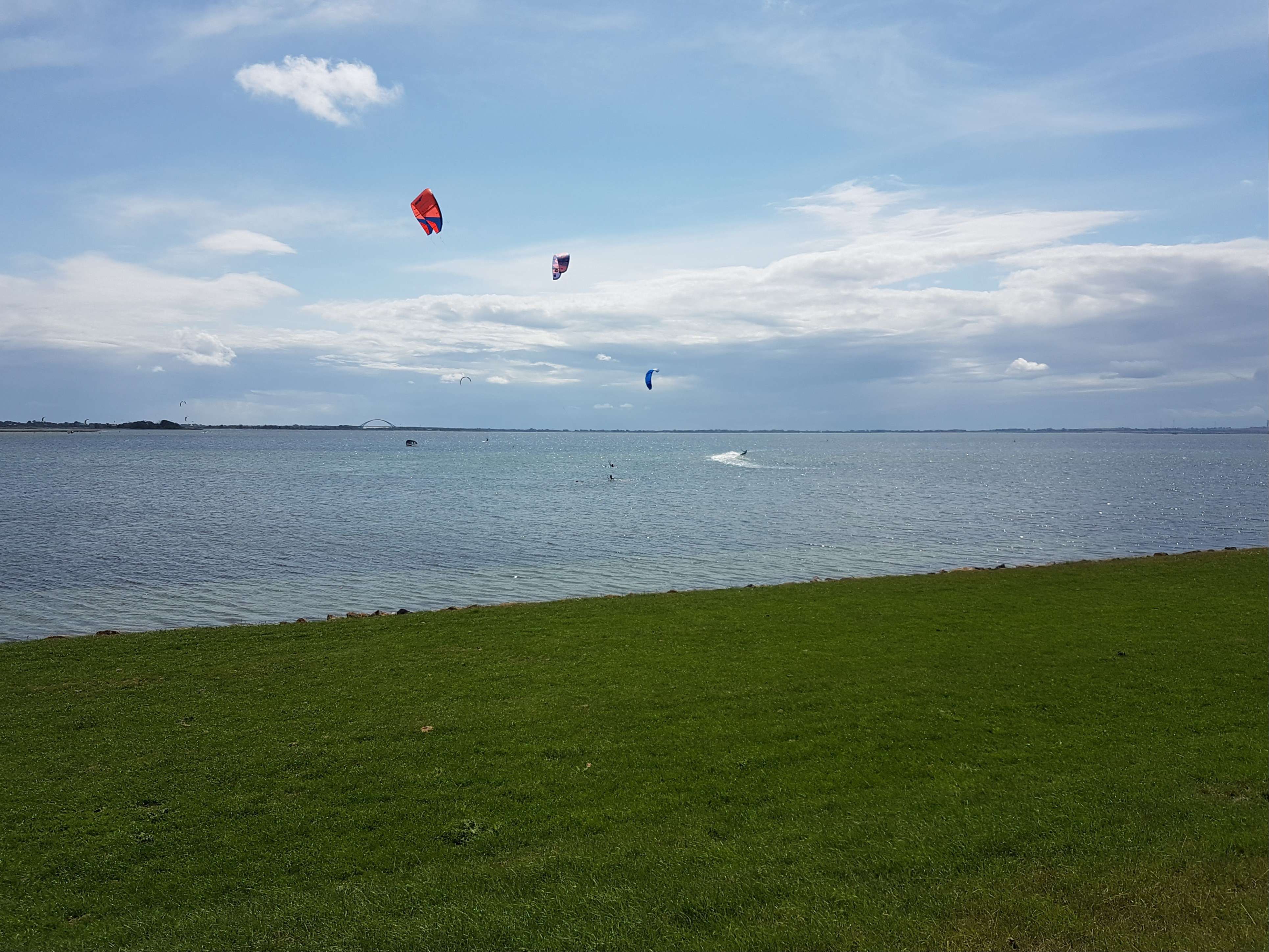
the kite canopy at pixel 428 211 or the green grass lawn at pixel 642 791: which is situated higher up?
the kite canopy at pixel 428 211

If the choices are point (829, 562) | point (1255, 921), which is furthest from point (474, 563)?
point (1255, 921)

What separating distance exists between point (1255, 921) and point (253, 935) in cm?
856

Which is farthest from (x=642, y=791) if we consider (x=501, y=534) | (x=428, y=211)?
(x=501, y=534)

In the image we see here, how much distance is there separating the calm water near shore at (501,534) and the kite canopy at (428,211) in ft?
43.7

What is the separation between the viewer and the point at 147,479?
88.6 metres

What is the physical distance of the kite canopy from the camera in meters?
29.7

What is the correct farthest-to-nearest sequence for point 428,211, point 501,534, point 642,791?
point 501,534 → point 428,211 → point 642,791

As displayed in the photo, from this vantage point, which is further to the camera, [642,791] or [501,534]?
[501,534]

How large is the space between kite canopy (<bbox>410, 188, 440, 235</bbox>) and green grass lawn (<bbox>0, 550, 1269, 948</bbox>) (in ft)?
59.1

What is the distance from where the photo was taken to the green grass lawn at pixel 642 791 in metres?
7.18

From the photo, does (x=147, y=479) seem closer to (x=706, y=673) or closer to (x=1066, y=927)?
(x=706, y=673)

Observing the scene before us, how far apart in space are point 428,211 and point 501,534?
19798mm

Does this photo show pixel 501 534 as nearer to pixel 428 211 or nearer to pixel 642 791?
pixel 428 211

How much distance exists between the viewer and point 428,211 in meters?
30.3
